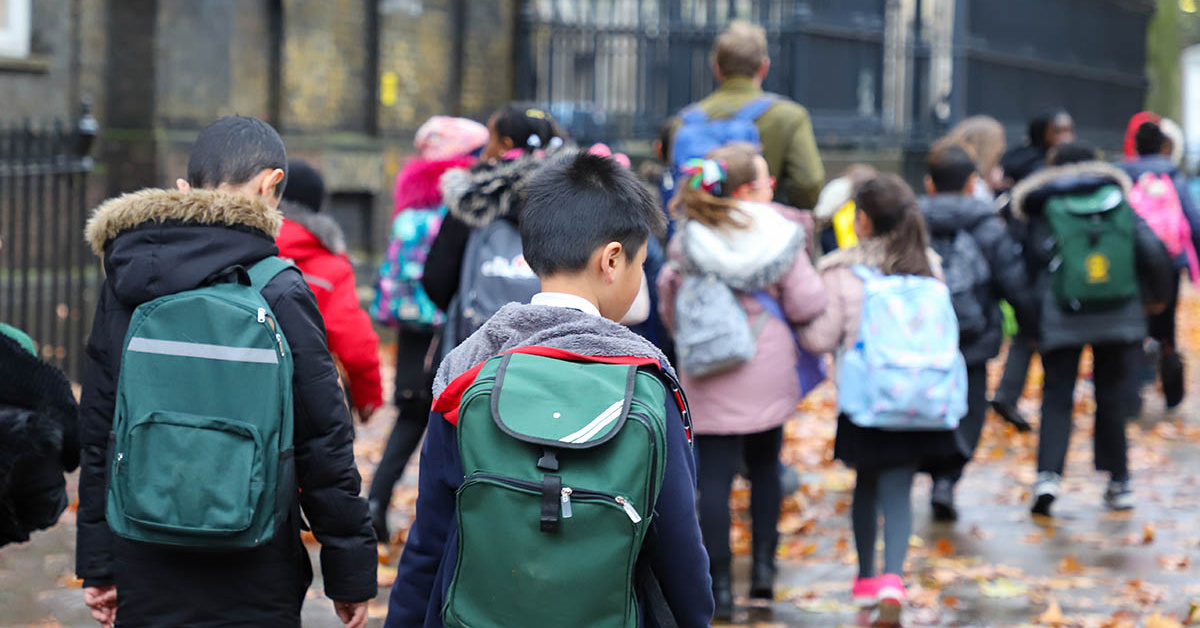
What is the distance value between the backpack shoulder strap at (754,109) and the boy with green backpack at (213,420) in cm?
384

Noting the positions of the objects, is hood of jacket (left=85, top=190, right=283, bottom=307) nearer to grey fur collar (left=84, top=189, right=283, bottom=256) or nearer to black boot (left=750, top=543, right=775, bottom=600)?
grey fur collar (left=84, top=189, right=283, bottom=256)

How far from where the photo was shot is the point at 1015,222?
29.5ft

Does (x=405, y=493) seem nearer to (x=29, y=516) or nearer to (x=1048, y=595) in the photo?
(x=1048, y=595)

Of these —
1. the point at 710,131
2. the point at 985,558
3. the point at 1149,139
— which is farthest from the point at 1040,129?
the point at 985,558

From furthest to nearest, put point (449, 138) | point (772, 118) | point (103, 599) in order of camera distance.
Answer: point (772, 118) < point (449, 138) < point (103, 599)

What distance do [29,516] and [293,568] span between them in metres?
0.62

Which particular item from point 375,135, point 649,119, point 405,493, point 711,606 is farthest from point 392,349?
point 711,606

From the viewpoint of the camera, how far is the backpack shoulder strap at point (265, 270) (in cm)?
339

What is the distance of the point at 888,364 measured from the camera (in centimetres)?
553

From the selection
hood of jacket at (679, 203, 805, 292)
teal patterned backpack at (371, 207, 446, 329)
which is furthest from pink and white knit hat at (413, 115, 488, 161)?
hood of jacket at (679, 203, 805, 292)

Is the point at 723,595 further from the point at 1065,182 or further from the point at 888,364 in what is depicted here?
the point at 1065,182

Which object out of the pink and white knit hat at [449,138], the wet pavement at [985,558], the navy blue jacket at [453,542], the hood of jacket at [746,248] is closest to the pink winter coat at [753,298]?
the hood of jacket at [746,248]

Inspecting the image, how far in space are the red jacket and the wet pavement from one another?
4.43 feet

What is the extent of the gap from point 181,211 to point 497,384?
3.86 feet
